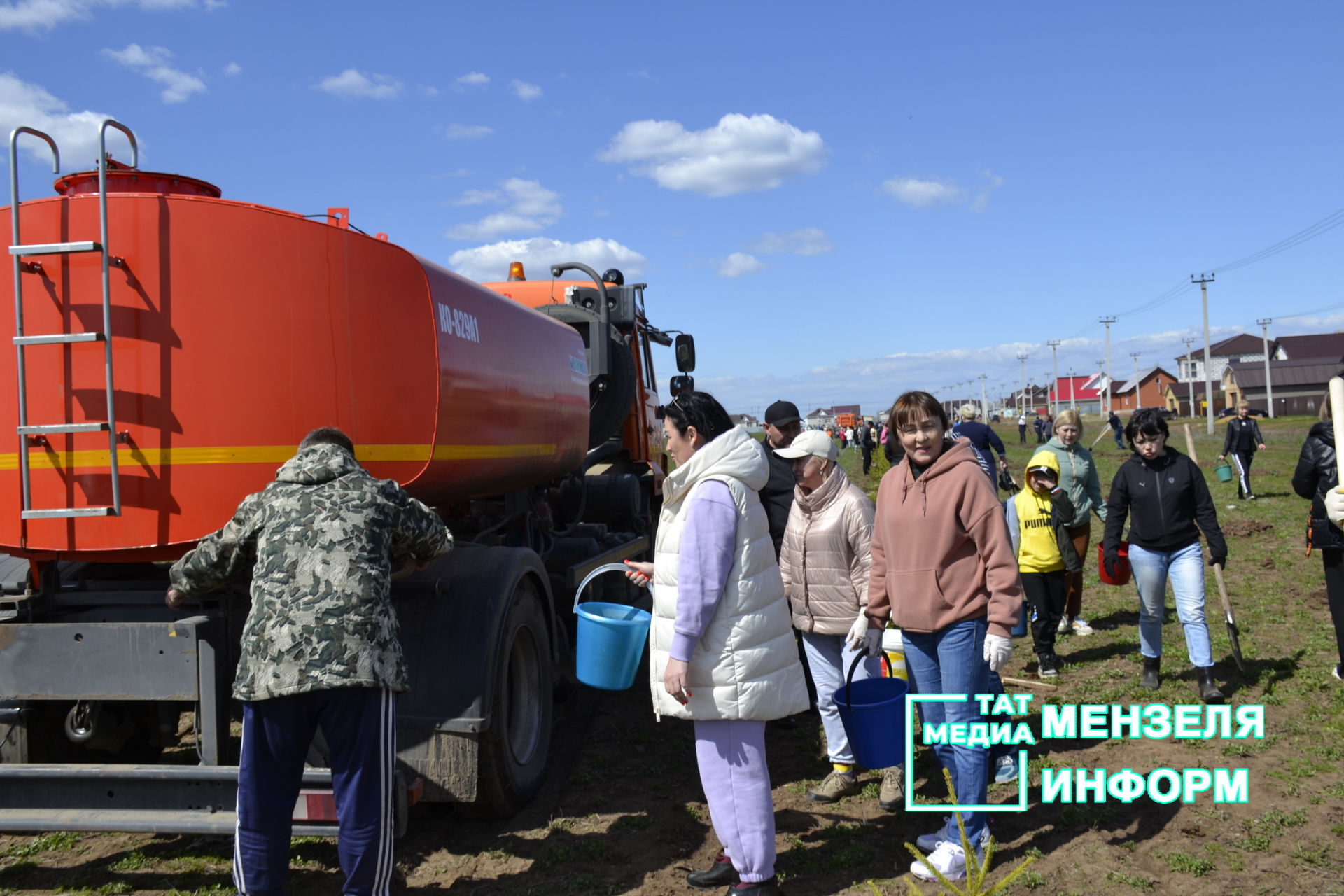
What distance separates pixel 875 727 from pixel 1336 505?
184cm

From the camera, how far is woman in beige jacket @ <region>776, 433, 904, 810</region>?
4828 mm

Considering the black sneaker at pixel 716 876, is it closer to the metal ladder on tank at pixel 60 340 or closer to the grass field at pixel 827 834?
the grass field at pixel 827 834

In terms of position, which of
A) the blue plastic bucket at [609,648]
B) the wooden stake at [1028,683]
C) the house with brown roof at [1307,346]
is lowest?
the wooden stake at [1028,683]

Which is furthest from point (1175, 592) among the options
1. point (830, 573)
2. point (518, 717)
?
point (518, 717)

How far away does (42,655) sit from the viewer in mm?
3895

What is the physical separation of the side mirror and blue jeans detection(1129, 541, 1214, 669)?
4539mm

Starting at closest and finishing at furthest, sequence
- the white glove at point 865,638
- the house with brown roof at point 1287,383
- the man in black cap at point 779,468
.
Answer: the white glove at point 865,638
the man in black cap at point 779,468
the house with brown roof at point 1287,383

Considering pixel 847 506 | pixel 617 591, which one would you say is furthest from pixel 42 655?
pixel 617 591

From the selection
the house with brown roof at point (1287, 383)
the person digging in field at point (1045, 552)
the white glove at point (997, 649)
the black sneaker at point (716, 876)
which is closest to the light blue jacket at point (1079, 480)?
the person digging in field at point (1045, 552)

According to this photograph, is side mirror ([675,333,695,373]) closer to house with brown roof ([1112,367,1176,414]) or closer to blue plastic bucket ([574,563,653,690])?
blue plastic bucket ([574,563,653,690])

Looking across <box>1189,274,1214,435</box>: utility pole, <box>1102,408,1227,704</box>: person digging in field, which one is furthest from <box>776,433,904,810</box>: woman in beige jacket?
<box>1189,274,1214,435</box>: utility pole

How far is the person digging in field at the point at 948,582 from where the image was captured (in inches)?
150

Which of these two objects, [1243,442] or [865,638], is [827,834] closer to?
[865,638]

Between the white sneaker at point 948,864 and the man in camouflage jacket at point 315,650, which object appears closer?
the man in camouflage jacket at point 315,650
